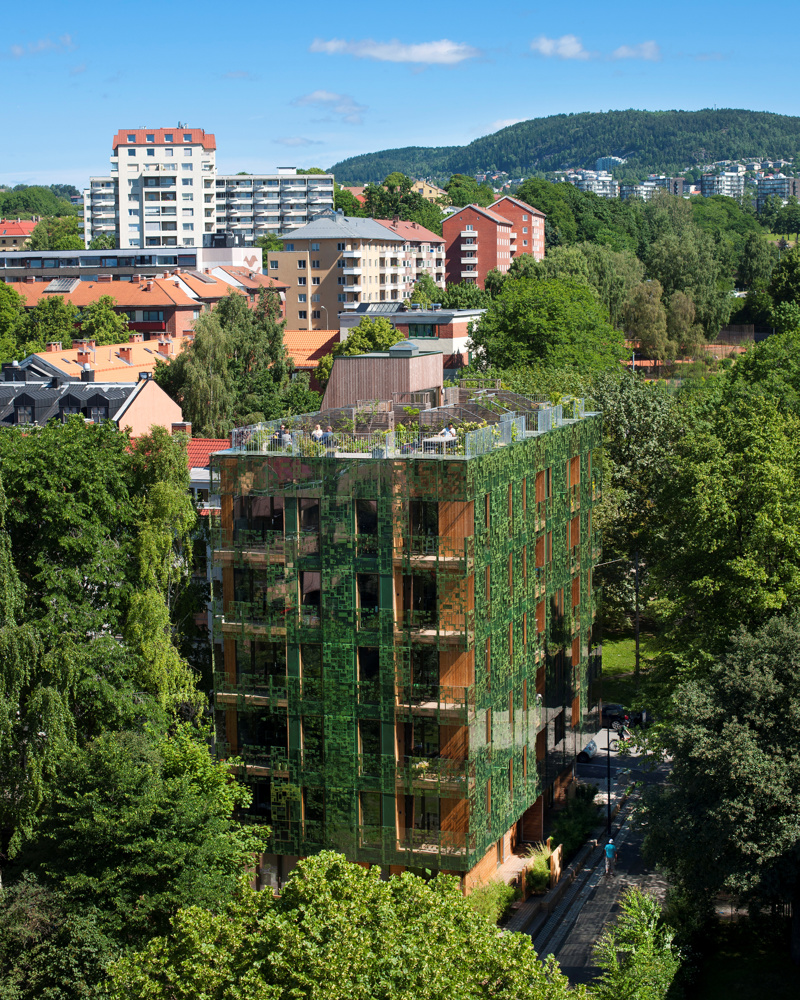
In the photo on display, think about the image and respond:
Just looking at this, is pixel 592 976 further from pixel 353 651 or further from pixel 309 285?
pixel 309 285

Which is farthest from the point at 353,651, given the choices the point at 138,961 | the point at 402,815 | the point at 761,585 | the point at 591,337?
the point at 591,337

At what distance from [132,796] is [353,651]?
7969mm

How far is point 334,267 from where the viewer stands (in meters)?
176

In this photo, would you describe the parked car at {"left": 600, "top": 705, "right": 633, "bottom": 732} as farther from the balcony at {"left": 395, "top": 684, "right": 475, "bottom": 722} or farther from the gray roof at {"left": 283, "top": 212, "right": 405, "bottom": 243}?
the gray roof at {"left": 283, "top": 212, "right": 405, "bottom": 243}

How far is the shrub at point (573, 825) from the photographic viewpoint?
48.8 meters

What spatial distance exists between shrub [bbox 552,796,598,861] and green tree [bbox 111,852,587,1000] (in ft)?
63.5

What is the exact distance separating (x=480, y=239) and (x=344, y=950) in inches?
6921

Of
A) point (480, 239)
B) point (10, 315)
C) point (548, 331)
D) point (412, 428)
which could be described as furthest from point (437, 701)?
point (480, 239)

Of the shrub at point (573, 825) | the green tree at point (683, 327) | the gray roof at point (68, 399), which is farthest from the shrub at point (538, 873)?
the green tree at point (683, 327)

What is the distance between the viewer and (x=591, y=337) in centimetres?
10262

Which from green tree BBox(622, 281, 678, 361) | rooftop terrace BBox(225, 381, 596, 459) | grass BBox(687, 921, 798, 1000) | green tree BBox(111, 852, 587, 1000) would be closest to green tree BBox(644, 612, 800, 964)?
grass BBox(687, 921, 798, 1000)

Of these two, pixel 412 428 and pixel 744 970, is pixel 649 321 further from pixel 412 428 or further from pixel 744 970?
pixel 744 970

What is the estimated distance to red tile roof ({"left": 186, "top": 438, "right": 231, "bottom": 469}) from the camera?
6375 centimetres

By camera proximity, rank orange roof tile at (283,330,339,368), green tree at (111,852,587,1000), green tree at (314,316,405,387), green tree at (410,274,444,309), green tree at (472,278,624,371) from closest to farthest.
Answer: green tree at (111,852,587,1000) → green tree at (472,278,624,371) → green tree at (314,316,405,387) → orange roof tile at (283,330,339,368) → green tree at (410,274,444,309)
